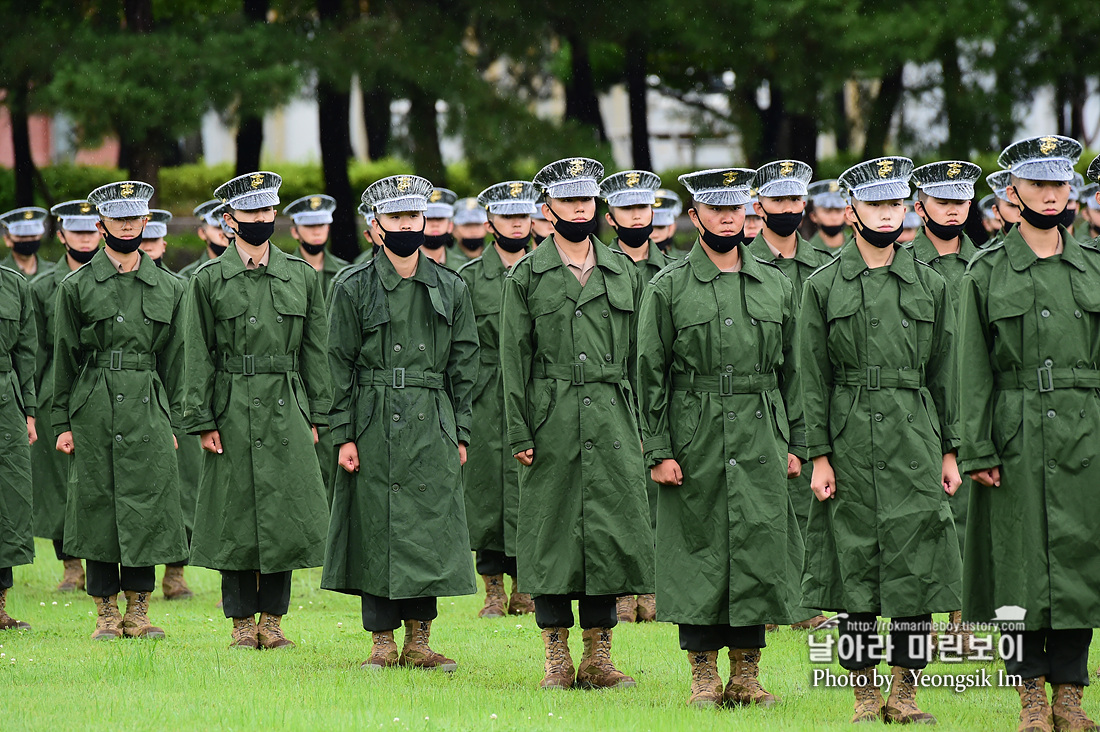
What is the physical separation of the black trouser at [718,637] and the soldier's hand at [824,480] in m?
0.74

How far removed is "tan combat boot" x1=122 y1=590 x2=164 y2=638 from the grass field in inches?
9.2

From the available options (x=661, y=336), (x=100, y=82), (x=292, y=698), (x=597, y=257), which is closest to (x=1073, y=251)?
(x=661, y=336)

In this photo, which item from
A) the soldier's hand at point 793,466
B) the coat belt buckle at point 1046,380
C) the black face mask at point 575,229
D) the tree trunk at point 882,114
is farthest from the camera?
the tree trunk at point 882,114

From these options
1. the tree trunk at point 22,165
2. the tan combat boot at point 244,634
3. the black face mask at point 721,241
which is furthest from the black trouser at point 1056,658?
the tree trunk at point 22,165

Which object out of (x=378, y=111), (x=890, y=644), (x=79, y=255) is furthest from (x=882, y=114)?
(x=890, y=644)

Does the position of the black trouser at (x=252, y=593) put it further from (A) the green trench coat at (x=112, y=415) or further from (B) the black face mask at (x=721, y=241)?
(B) the black face mask at (x=721, y=241)

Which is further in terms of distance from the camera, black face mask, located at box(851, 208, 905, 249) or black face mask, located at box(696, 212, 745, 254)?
black face mask, located at box(696, 212, 745, 254)

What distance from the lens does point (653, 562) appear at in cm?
834

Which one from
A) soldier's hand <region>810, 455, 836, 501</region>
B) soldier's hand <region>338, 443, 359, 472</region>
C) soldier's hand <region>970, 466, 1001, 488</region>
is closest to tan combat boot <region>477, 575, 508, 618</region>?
soldier's hand <region>338, 443, 359, 472</region>

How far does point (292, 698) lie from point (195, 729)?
29.9 inches

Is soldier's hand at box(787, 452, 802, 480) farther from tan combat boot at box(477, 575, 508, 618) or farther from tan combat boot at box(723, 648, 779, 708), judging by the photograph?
tan combat boot at box(477, 575, 508, 618)

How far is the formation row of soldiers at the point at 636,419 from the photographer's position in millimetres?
7137

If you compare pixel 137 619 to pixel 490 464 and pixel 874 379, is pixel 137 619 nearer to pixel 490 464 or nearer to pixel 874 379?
pixel 490 464

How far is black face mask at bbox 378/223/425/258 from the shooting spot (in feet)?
29.0
